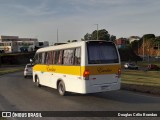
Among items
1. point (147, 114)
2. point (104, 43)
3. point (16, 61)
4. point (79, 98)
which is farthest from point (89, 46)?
point (16, 61)

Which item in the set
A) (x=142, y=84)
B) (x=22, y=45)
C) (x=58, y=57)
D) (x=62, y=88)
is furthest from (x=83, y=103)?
(x=22, y=45)

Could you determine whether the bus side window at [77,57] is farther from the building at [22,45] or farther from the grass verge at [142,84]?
the building at [22,45]

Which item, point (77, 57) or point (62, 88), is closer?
point (77, 57)

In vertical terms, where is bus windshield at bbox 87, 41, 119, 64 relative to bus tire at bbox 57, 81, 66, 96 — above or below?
above

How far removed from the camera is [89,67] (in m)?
13.5

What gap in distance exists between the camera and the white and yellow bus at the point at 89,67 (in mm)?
13516

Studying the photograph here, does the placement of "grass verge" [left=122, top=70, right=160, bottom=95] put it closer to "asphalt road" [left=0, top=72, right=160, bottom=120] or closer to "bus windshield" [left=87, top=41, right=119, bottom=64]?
"asphalt road" [left=0, top=72, right=160, bottom=120]

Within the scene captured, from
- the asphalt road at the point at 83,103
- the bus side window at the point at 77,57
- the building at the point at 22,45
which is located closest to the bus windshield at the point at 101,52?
the bus side window at the point at 77,57

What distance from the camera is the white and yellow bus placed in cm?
1352

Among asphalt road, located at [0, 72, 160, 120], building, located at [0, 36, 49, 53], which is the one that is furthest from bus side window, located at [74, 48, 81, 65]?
building, located at [0, 36, 49, 53]

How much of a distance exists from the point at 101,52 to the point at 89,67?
1071mm

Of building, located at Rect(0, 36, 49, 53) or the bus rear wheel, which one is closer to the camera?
the bus rear wheel

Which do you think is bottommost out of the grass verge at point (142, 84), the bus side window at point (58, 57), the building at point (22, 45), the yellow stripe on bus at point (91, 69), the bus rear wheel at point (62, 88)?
the grass verge at point (142, 84)

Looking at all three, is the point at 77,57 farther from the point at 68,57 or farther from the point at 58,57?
the point at 58,57
